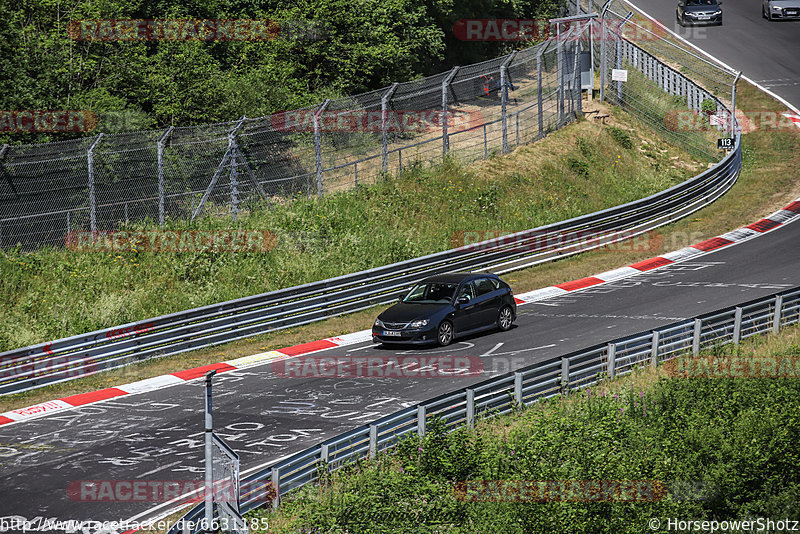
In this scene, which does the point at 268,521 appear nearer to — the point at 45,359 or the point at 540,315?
the point at 45,359

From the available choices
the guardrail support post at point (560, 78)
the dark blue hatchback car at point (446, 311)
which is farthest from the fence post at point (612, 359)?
the guardrail support post at point (560, 78)

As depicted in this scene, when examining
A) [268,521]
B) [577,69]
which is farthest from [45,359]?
[577,69]

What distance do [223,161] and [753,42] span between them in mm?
35472

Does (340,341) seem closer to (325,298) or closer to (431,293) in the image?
(325,298)

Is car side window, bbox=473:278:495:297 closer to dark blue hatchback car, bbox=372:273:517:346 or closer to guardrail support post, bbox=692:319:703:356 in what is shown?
dark blue hatchback car, bbox=372:273:517:346

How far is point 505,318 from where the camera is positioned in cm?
2117

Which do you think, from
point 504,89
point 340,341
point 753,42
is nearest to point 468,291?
point 340,341

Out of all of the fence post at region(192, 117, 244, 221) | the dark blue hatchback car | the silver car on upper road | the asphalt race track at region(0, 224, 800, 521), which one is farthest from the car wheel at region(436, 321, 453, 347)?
the silver car on upper road

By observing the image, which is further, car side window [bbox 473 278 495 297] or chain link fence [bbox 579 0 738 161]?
chain link fence [bbox 579 0 738 161]

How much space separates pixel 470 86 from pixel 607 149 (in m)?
6.30

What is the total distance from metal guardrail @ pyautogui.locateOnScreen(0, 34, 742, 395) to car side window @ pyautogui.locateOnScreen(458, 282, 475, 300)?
4.32 metres

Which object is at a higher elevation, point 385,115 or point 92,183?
point 385,115

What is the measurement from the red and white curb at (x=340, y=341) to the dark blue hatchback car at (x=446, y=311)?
1604mm

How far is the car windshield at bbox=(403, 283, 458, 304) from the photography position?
2039cm
